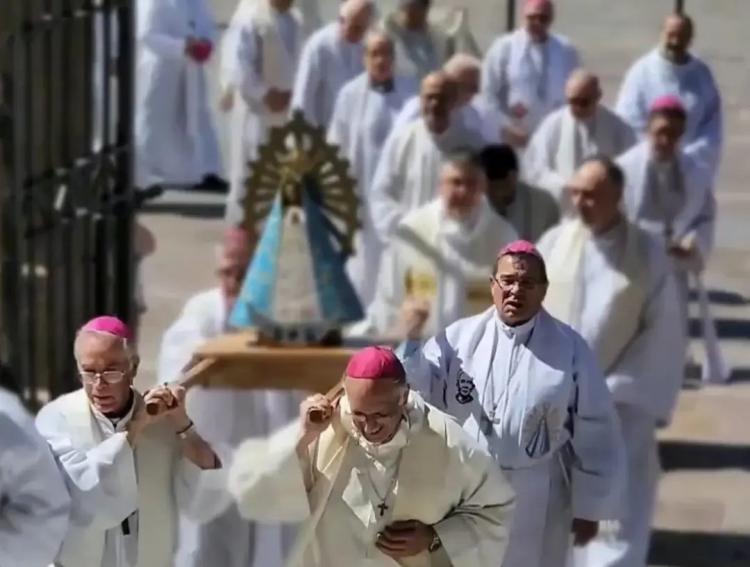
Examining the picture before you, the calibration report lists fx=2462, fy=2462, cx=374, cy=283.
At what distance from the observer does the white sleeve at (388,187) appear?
1127 centimetres

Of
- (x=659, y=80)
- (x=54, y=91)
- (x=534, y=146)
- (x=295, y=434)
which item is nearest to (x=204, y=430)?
(x=54, y=91)

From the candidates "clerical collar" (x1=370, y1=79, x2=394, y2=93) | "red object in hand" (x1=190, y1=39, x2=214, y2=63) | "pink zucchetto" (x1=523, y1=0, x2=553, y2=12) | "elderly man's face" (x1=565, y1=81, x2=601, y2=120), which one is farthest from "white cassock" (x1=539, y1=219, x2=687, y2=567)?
"red object in hand" (x1=190, y1=39, x2=214, y2=63)

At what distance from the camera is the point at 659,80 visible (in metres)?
13.2

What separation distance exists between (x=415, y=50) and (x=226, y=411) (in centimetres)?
497

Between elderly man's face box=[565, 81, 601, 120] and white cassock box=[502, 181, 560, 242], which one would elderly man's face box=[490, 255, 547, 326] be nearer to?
white cassock box=[502, 181, 560, 242]

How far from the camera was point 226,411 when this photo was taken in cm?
902

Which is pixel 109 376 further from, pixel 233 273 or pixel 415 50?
pixel 415 50

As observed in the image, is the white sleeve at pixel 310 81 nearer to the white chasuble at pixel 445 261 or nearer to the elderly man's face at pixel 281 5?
the elderly man's face at pixel 281 5

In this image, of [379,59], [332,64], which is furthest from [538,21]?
[379,59]

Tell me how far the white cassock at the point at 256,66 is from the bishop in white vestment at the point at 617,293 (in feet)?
20.6

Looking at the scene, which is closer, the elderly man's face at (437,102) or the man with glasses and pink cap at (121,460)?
the man with glasses and pink cap at (121,460)

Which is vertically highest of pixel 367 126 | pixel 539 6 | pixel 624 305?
pixel 539 6

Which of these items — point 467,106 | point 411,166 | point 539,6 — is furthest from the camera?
point 539,6

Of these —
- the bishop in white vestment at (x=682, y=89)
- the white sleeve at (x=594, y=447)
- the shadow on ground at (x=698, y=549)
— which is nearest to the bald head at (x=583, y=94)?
the bishop in white vestment at (x=682, y=89)
